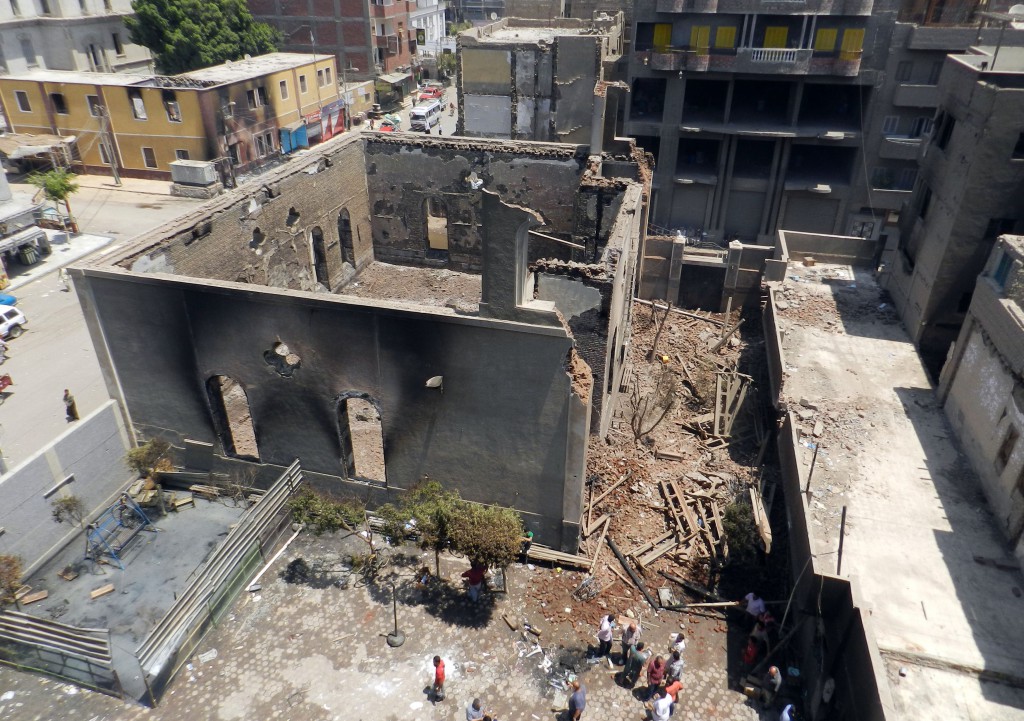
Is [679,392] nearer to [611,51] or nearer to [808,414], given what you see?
[808,414]

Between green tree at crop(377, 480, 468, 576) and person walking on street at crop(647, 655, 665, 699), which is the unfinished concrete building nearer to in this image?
green tree at crop(377, 480, 468, 576)

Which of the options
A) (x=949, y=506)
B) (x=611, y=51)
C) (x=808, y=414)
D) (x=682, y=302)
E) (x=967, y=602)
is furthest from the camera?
(x=611, y=51)

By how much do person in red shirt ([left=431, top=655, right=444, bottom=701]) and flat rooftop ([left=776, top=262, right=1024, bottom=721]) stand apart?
26.4 feet

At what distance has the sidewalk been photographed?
100 feet

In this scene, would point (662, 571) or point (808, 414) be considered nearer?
point (662, 571)

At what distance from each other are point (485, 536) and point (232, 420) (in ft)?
34.7

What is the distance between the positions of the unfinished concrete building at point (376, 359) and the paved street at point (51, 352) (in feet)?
8.75

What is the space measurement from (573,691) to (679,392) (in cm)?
1222

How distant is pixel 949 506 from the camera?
16.9 metres

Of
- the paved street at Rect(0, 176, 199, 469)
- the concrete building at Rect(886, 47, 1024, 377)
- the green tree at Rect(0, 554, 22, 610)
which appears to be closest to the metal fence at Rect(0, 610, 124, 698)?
the green tree at Rect(0, 554, 22, 610)

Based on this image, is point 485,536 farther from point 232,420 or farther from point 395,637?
point 232,420

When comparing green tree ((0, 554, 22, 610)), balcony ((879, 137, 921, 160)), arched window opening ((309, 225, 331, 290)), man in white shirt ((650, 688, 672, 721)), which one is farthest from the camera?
balcony ((879, 137, 921, 160))

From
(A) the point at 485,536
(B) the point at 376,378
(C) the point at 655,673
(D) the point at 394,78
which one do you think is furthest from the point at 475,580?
(D) the point at 394,78

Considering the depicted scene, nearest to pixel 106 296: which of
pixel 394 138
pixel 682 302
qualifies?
pixel 394 138
